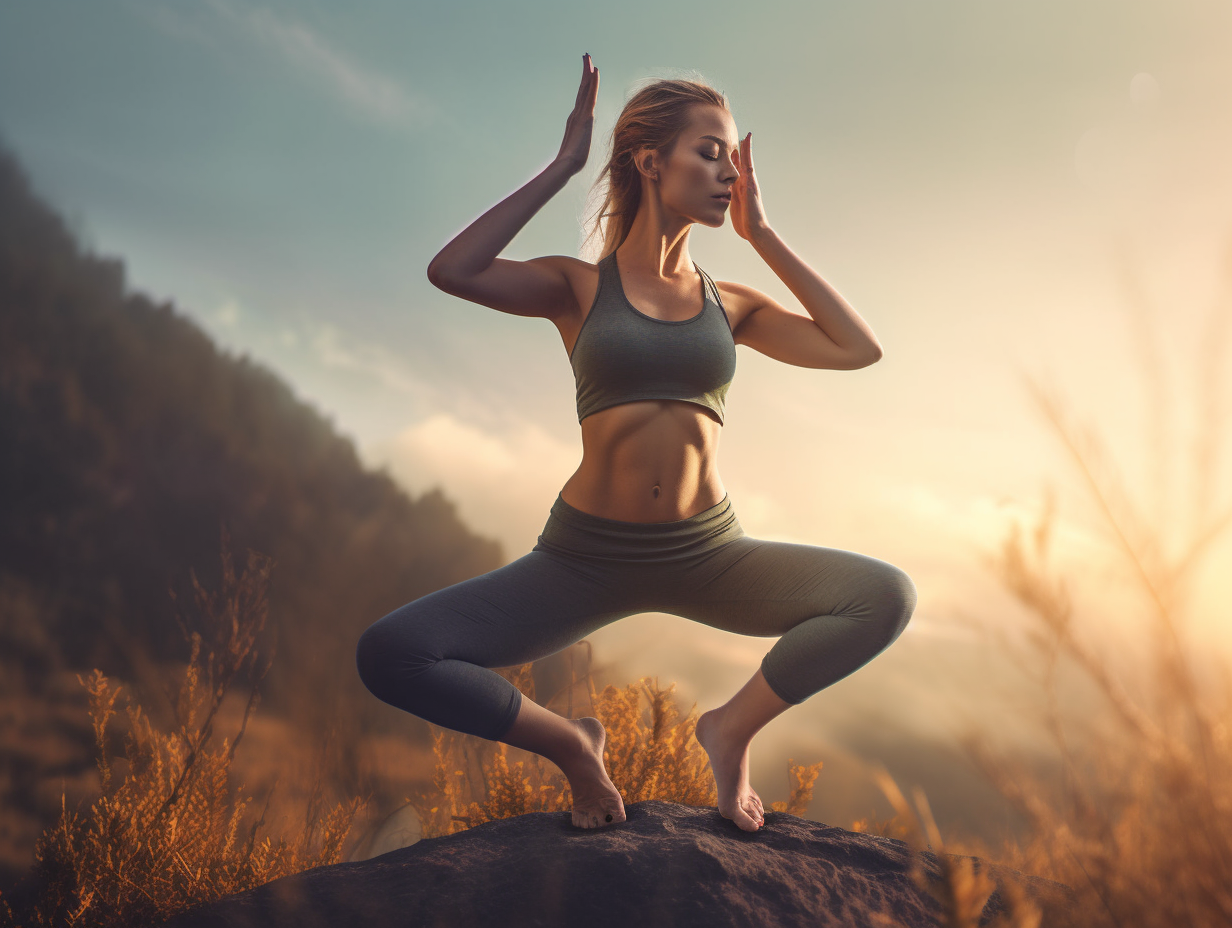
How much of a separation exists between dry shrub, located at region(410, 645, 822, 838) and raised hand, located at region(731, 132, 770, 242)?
6.49ft

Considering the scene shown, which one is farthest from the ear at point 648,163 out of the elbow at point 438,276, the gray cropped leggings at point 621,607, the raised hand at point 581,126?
the gray cropped leggings at point 621,607

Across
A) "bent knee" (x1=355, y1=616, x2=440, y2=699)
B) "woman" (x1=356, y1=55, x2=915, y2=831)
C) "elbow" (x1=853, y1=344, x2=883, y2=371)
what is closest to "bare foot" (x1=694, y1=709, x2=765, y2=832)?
"woman" (x1=356, y1=55, x2=915, y2=831)

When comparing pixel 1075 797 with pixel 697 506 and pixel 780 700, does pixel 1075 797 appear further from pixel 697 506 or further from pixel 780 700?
pixel 697 506

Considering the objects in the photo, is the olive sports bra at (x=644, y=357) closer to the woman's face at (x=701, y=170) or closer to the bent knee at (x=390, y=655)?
the woman's face at (x=701, y=170)

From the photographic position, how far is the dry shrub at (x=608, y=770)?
3484 millimetres

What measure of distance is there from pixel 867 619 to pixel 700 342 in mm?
1016

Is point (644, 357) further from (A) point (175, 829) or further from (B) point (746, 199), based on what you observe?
(A) point (175, 829)

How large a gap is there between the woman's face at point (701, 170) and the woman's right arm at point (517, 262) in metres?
0.32

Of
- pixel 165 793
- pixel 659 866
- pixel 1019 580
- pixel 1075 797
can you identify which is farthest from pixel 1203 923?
pixel 165 793

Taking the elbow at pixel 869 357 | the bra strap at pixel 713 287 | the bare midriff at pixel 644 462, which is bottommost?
the bare midriff at pixel 644 462

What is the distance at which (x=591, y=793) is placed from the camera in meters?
2.39

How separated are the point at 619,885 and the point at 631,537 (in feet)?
3.19

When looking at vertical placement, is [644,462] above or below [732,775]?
above

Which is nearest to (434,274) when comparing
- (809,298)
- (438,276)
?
(438,276)
